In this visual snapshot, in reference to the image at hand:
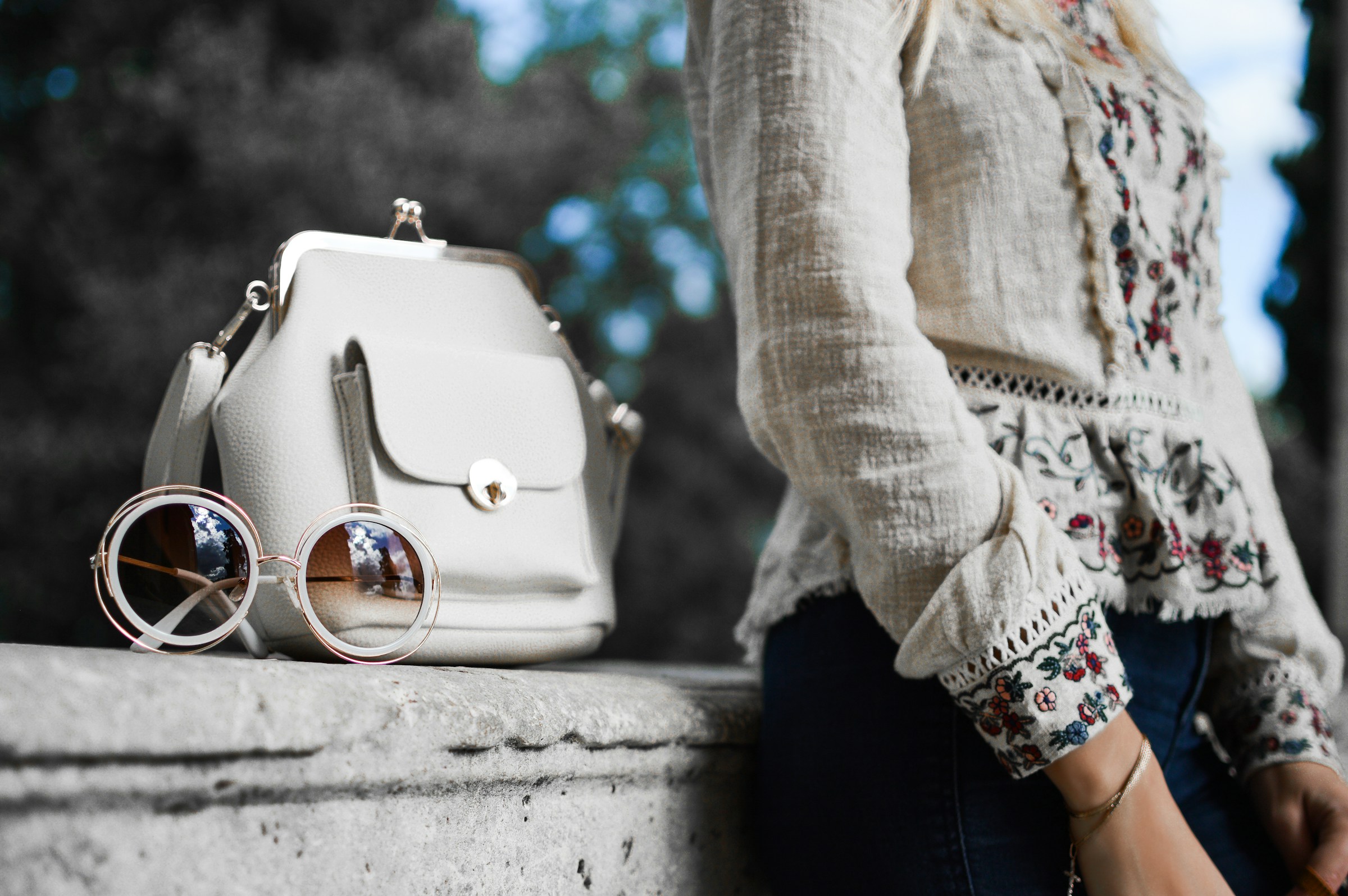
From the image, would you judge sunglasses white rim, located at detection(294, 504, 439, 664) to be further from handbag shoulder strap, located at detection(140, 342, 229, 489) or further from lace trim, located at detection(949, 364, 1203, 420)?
lace trim, located at detection(949, 364, 1203, 420)

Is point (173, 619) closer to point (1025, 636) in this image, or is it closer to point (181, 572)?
point (181, 572)

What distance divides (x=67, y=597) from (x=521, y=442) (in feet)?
13.7

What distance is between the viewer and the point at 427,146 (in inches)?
197

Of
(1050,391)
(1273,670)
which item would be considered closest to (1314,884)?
(1273,670)

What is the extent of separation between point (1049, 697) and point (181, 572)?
0.54 meters

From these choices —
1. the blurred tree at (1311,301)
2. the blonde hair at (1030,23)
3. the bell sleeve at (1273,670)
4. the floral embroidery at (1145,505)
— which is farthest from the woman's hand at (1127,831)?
the blurred tree at (1311,301)

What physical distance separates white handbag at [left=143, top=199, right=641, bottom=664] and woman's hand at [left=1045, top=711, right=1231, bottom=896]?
382 millimetres

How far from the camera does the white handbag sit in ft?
2.19

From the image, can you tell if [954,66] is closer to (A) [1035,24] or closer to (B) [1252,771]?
(A) [1035,24]

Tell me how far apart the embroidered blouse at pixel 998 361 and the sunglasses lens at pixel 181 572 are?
1.17 ft

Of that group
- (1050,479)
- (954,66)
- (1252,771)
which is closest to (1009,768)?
(1050,479)

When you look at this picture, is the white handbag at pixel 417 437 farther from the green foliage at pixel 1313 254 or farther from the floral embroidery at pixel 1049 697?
the green foliage at pixel 1313 254

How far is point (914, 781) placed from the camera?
0.68 m

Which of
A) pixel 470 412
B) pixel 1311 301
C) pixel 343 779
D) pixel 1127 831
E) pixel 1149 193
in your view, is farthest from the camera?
pixel 1311 301
